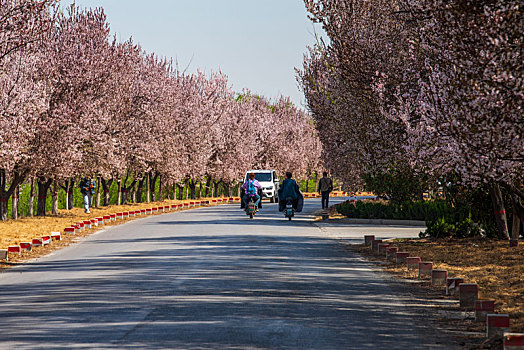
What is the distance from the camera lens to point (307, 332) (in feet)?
28.4

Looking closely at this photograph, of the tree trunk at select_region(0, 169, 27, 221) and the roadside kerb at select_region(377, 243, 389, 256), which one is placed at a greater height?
the tree trunk at select_region(0, 169, 27, 221)

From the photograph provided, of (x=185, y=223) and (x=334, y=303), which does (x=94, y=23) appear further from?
(x=334, y=303)

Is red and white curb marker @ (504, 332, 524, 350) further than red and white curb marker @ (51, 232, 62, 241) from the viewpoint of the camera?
No

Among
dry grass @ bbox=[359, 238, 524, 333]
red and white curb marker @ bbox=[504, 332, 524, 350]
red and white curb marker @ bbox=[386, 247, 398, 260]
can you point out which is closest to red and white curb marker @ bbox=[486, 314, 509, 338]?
dry grass @ bbox=[359, 238, 524, 333]

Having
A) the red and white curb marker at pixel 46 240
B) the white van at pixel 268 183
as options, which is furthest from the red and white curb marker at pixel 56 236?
the white van at pixel 268 183

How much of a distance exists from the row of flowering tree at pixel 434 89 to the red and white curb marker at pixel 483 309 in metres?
2.46

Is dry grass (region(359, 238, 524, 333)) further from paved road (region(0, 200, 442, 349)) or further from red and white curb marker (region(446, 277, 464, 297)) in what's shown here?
paved road (region(0, 200, 442, 349))

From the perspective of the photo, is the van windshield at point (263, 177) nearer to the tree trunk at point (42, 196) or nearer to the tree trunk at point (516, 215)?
the tree trunk at point (42, 196)

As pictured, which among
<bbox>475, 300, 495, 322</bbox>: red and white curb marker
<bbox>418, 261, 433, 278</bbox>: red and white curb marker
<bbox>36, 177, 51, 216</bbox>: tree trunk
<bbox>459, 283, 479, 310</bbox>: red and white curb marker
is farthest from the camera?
<bbox>36, 177, 51, 216</bbox>: tree trunk

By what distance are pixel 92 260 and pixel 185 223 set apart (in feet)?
45.9

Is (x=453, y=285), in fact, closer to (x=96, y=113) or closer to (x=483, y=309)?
(x=483, y=309)

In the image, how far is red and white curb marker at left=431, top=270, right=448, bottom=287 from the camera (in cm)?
1319

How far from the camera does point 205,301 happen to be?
1084cm

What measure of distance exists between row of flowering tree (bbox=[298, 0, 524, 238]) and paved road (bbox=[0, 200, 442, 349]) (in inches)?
109
